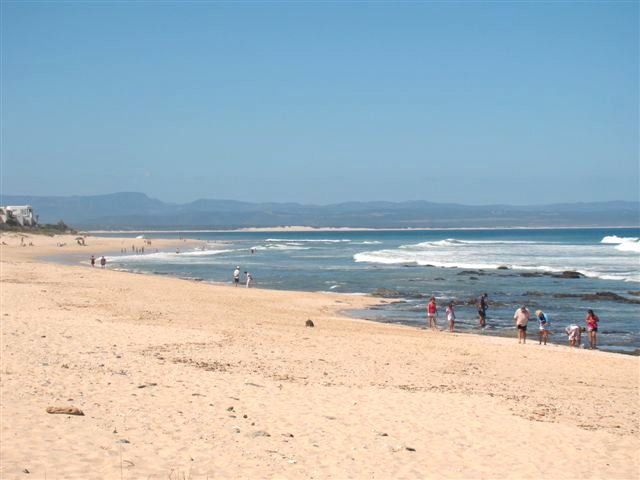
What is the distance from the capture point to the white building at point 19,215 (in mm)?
98875

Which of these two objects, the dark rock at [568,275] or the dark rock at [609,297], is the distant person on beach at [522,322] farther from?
the dark rock at [568,275]

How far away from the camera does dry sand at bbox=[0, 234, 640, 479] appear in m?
Answer: 8.13

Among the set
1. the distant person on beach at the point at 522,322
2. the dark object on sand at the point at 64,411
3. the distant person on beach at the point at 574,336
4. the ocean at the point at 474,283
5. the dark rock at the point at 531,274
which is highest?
the dark object on sand at the point at 64,411

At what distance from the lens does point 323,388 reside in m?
12.0

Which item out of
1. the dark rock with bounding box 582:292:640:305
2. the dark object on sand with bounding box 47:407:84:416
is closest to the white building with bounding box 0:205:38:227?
the dark rock with bounding box 582:292:640:305

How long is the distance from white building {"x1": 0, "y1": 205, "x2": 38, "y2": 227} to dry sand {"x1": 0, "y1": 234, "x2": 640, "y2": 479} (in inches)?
3438

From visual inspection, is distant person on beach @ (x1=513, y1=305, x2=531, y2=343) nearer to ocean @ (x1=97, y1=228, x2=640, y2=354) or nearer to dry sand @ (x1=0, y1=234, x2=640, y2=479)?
dry sand @ (x1=0, y1=234, x2=640, y2=479)

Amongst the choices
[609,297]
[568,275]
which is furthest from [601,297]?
[568,275]

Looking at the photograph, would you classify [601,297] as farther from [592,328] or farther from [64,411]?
[64,411]

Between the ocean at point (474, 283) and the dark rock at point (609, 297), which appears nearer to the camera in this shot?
the ocean at point (474, 283)

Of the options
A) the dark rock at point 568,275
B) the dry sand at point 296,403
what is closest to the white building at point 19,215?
the dark rock at point 568,275

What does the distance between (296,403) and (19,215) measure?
332 feet

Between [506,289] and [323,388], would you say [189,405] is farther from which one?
[506,289]

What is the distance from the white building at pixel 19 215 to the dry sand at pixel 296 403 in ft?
287
